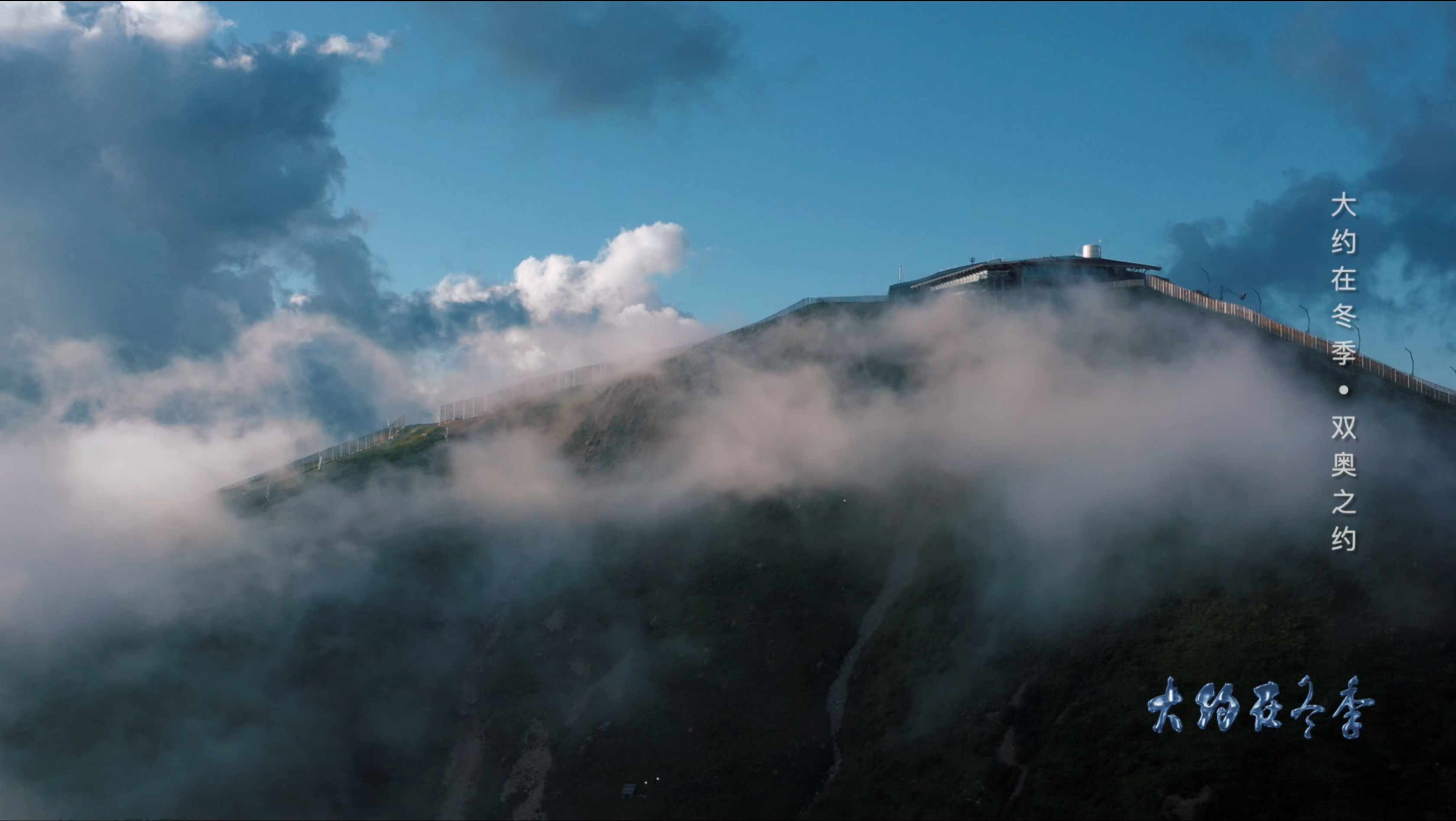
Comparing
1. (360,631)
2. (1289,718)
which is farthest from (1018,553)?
(360,631)

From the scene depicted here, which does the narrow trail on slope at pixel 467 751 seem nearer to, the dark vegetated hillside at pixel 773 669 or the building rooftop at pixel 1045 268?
the dark vegetated hillside at pixel 773 669

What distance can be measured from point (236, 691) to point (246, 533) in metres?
27.6

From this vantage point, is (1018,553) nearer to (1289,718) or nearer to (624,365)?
(1289,718)

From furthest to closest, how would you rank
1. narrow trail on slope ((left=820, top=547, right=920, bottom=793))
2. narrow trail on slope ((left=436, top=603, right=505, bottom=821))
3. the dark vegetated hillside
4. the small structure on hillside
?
the small structure on hillside < narrow trail on slope ((left=436, top=603, right=505, bottom=821)) < narrow trail on slope ((left=820, top=547, right=920, bottom=793)) < the dark vegetated hillside

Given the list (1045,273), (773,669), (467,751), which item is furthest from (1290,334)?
(467,751)

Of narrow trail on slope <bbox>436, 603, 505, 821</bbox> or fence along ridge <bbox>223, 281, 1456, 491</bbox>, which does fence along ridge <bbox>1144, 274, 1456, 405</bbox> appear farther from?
narrow trail on slope <bbox>436, 603, 505, 821</bbox>

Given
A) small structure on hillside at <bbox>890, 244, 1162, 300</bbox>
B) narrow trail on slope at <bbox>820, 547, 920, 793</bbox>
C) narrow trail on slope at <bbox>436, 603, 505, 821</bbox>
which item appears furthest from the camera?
small structure on hillside at <bbox>890, 244, 1162, 300</bbox>

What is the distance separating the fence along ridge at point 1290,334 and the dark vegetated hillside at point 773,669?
7.90 ft

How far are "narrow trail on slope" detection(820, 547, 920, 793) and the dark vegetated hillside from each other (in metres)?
0.56

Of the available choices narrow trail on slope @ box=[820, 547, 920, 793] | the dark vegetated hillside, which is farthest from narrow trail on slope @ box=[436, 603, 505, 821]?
narrow trail on slope @ box=[820, 547, 920, 793]

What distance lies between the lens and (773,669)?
339 feet

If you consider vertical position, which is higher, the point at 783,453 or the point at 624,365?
the point at 624,365

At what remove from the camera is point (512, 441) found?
15212 centimetres

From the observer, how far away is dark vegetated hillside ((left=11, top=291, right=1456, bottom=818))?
252 ft
